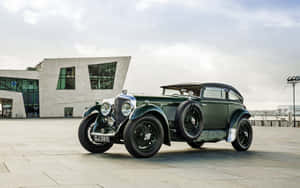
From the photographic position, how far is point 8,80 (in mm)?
62875

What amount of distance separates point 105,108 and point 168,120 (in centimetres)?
151

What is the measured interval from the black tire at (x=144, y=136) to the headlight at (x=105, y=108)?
96 centimetres

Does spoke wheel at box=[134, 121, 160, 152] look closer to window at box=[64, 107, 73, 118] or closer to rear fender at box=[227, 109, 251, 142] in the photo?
rear fender at box=[227, 109, 251, 142]

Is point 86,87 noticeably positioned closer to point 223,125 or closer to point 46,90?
point 46,90

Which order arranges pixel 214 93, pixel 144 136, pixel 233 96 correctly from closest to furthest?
1. pixel 144 136
2. pixel 214 93
3. pixel 233 96

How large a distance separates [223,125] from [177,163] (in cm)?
306

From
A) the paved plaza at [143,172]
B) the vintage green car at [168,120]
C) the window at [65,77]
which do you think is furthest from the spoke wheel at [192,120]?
the window at [65,77]

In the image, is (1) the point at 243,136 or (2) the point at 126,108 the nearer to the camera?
Result: (2) the point at 126,108

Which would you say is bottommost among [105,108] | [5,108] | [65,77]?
[5,108]

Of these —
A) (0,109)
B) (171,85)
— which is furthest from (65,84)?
(171,85)

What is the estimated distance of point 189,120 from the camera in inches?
364

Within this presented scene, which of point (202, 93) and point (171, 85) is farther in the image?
point (171, 85)

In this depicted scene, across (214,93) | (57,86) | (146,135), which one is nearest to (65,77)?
(57,86)

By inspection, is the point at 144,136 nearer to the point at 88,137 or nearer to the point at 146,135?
the point at 146,135
